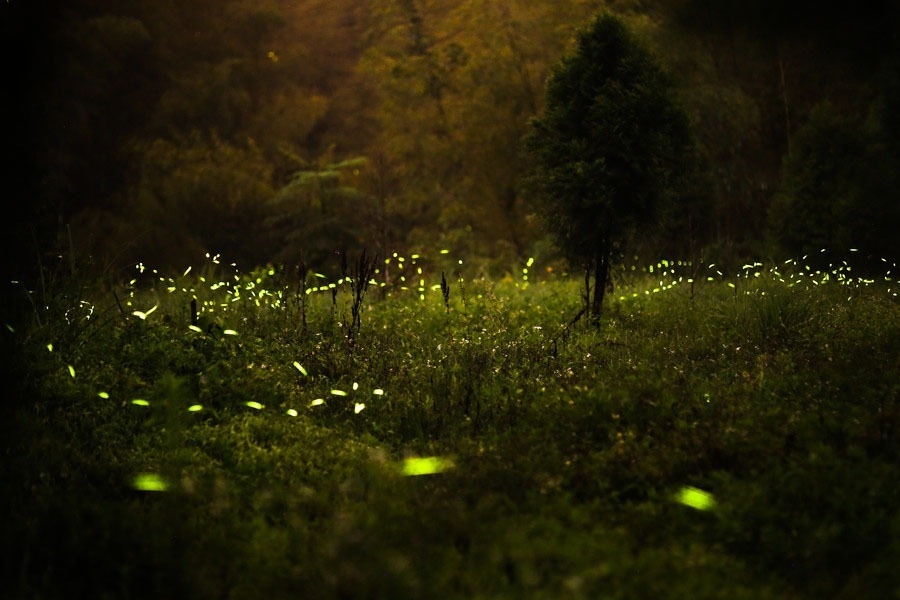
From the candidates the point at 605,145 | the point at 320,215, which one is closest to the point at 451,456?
the point at 605,145

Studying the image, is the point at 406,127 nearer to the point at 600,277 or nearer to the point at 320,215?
the point at 320,215

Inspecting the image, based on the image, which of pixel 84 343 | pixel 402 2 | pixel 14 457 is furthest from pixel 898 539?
pixel 402 2

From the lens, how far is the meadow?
3.54 meters

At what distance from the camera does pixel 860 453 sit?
4285 mm

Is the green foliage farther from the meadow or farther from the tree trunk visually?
the tree trunk

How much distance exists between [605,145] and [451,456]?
12.8 ft

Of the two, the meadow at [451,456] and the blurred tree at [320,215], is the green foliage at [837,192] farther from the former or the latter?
the blurred tree at [320,215]

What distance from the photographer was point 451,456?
4.86 m

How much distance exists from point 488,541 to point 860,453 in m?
2.12

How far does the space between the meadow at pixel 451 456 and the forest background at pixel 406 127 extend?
5453 millimetres

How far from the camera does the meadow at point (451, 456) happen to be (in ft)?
11.6

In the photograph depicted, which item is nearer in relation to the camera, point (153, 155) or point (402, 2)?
point (153, 155)

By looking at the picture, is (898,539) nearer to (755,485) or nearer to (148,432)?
(755,485)

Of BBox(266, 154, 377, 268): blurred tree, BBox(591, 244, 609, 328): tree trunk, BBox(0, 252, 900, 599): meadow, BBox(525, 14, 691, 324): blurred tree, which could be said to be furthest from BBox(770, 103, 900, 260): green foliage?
BBox(266, 154, 377, 268): blurred tree
